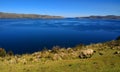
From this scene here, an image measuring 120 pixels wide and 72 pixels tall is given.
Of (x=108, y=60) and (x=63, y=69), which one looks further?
(x=108, y=60)

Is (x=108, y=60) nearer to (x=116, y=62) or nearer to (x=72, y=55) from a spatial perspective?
(x=116, y=62)

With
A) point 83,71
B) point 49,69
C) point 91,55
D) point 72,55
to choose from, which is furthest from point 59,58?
point 83,71

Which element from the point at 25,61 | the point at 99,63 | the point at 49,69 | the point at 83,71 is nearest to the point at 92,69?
the point at 83,71

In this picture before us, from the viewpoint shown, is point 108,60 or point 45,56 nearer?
point 108,60

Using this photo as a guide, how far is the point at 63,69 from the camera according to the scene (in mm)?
13906

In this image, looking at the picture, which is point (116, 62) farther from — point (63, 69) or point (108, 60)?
point (63, 69)

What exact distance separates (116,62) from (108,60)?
0.96m

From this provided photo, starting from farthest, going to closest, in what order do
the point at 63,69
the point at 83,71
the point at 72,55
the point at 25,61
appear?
the point at 72,55, the point at 25,61, the point at 63,69, the point at 83,71

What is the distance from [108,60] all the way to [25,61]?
680cm

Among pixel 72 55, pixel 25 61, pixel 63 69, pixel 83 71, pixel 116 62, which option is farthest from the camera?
pixel 72 55

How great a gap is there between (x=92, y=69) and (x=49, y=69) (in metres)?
2.83

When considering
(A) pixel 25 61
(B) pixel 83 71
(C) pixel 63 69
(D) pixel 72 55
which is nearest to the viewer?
(B) pixel 83 71

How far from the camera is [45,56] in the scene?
63.8 ft

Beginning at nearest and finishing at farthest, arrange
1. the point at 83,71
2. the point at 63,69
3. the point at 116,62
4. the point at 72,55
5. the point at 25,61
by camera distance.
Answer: the point at 83,71
the point at 63,69
the point at 116,62
the point at 25,61
the point at 72,55
